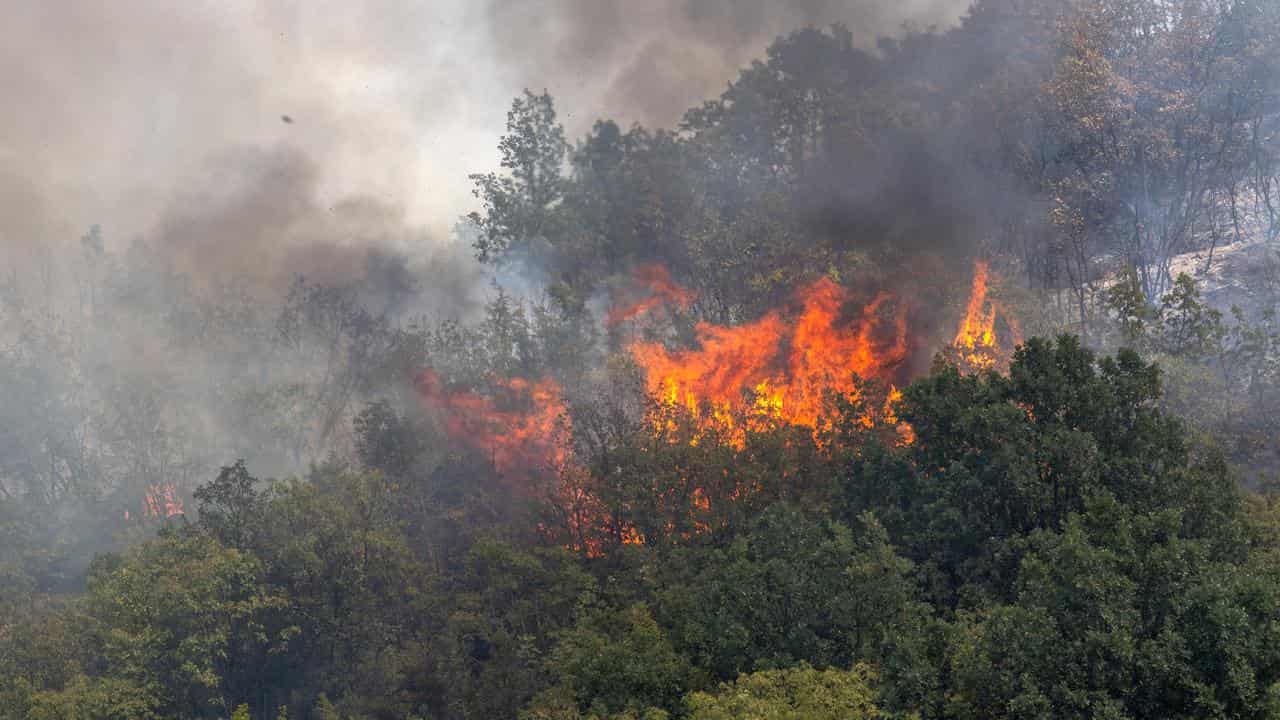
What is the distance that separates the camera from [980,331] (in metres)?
53.6

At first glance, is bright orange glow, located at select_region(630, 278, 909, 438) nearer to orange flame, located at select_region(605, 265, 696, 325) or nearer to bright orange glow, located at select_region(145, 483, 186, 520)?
orange flame, located at select_region(605, 265, 696, 325)

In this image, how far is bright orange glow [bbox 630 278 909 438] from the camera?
51.0 metres

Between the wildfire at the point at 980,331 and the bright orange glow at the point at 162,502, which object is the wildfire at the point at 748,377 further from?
the bright orange glow at the point at 162,502

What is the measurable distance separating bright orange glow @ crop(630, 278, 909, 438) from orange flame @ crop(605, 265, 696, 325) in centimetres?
893

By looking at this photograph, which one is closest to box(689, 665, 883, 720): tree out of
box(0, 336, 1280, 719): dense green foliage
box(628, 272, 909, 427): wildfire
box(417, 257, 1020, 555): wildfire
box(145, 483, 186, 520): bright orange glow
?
box(0, 336, 1280, 719): dense green foliage

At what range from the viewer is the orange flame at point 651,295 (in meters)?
66.0

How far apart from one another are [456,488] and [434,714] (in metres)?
17.6

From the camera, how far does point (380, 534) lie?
4225 cm

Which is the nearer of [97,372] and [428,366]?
[428,366]

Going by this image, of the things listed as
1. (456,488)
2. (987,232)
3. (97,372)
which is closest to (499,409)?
(456,488)

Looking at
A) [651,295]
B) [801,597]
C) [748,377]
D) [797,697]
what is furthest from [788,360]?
[797,697]

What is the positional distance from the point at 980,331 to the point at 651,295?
71.8 feet

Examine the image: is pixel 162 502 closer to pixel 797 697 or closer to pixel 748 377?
pixel 748 377

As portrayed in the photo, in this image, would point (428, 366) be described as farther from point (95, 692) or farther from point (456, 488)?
point (95, 692)
